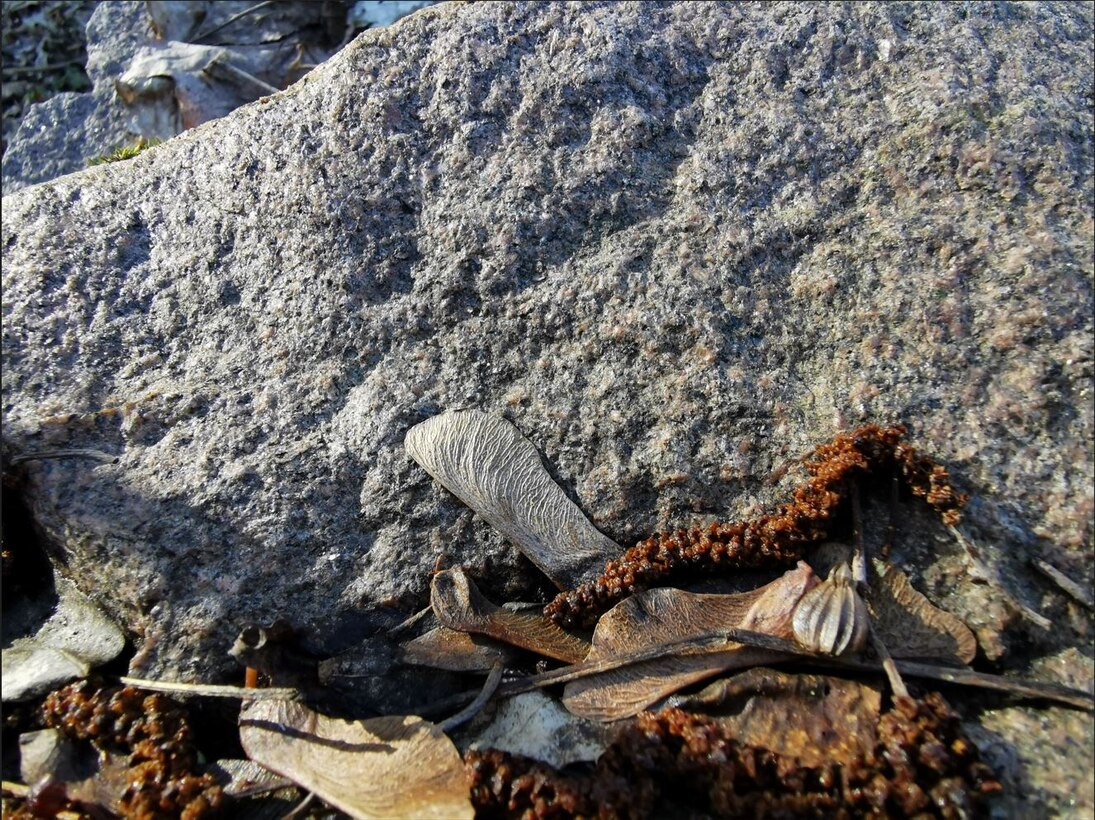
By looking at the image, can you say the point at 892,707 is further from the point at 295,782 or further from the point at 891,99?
the point at 891,99

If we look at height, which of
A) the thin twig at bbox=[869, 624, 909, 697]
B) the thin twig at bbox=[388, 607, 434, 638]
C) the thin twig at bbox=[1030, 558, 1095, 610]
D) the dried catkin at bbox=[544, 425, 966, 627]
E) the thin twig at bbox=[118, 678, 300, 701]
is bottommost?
the thin twig at bbox=[1030, 558, 1095, 610]

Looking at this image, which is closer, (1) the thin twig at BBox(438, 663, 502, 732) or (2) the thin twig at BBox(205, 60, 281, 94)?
(1) the thin twig at BBox(438, 663, 502, 732)

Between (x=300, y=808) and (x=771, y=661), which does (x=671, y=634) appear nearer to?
(x=771, y=661)

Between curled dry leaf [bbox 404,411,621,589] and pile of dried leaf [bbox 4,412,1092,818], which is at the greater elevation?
curled dry leaf [bbox 404,411,621,589]

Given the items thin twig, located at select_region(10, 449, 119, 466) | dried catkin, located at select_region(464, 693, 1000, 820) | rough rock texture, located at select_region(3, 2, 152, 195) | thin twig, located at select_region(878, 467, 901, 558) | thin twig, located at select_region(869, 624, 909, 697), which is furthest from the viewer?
rough rock texture, located at select_region(3, 2, 152, 195)

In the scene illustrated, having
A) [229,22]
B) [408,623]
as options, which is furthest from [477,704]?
[229,22]

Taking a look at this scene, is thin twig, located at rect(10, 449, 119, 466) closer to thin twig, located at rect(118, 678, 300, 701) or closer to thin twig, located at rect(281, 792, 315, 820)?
thin twig, located at rect(118, 678, 300, 701)

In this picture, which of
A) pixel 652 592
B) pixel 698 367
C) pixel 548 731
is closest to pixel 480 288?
pixel 698 367

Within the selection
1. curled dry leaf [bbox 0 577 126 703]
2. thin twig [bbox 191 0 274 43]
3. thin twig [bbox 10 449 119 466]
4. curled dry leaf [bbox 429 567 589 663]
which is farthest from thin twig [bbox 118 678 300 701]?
thin twig [bbox 191 0 274 43]

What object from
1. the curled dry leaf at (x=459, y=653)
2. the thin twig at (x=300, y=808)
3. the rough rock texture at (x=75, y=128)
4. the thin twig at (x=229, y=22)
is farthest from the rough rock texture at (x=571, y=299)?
the thin twig at (x=229, y=22)
